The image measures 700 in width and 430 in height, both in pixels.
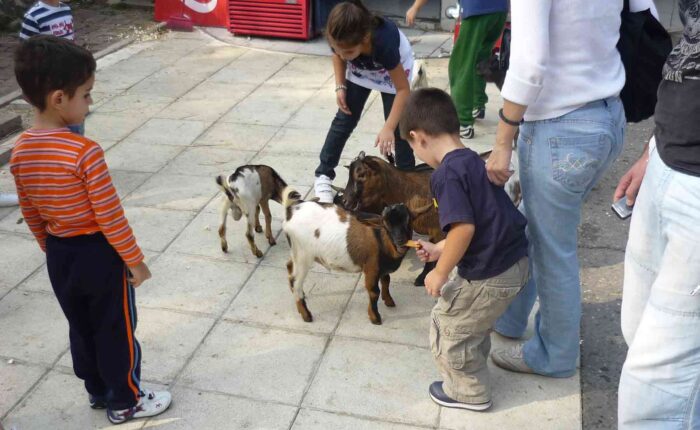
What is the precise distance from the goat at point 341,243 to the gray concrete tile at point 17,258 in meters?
1.79

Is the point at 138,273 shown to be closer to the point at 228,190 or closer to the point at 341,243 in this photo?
the point at 341,243

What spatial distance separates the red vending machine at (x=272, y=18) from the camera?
378 inches

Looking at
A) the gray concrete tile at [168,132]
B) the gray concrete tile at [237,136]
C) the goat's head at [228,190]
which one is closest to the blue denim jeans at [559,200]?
the goat's head at [228,190]

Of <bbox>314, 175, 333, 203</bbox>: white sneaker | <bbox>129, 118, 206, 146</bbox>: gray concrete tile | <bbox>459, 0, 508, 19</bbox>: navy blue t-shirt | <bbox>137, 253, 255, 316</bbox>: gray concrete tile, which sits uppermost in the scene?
<bbox>459, 0, 508, 19</bbox>: navy blue t-shirt

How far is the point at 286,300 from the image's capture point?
438 cm

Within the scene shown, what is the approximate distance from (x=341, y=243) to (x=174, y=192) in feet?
7.33

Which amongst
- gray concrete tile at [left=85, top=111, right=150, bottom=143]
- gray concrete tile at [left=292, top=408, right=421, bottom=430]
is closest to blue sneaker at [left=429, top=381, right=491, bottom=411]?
gray concrete tile at [left=292, top=408, right=421, bottom=430]

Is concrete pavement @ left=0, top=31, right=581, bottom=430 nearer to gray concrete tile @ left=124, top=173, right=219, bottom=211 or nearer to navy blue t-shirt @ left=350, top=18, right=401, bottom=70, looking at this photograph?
gray concrete tile @ left=124, top=173, right=219, bottom=211

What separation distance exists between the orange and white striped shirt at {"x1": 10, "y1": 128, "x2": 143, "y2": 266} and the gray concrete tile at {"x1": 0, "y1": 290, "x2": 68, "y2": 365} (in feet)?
3.94

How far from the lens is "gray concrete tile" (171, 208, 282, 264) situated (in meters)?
4.87

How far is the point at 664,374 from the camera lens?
7.75 feet

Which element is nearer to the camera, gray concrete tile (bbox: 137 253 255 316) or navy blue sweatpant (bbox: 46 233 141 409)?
navy blue sweatpant (bbox: 46 233 141 409)

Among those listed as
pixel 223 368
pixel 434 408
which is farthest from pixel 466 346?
pixel 223 368

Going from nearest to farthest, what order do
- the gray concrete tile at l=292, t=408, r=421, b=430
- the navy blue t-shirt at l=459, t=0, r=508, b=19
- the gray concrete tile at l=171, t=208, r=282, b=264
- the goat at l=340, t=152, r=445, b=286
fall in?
the gray concrete tile at l=292, t=408, r=421, b=430, the goat at l=340, t=152, r=445, b=286, the gray concrete tile at l=171, t=208, r=282, b=264, the navy blue t-shirt at l=459, t=0, r=508, b=19
